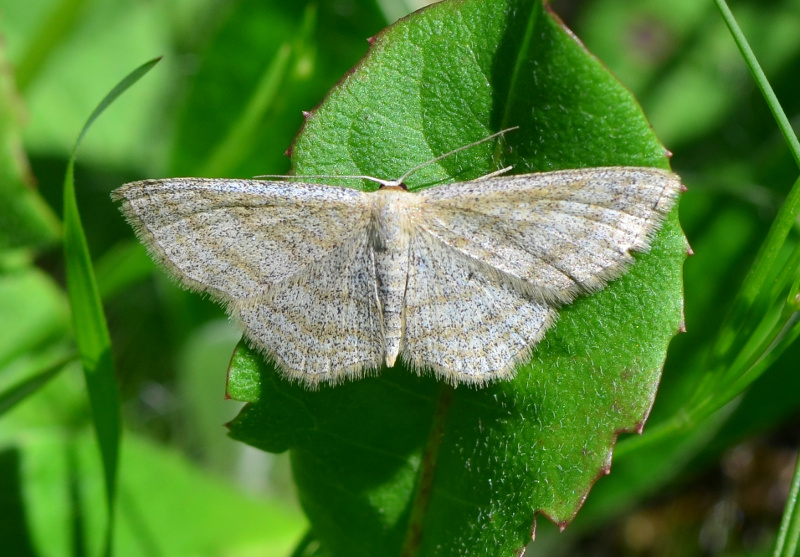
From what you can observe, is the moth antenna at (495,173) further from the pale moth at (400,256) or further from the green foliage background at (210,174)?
the green foliage background at (210,174)

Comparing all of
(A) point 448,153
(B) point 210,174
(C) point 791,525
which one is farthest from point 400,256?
(C) point 791,525

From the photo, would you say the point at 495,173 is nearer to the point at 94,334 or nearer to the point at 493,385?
the point at 493,385

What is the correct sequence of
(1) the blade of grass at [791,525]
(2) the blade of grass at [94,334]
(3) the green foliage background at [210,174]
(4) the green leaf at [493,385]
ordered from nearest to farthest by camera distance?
1. (4) the green leaf at [493,385]
2. (1) the blade of grass at [791,525]
3. (2) the blade of grass at [94,334]
4. (3) the green foliage background at [210,174]

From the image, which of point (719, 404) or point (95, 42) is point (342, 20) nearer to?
point (95, 42)

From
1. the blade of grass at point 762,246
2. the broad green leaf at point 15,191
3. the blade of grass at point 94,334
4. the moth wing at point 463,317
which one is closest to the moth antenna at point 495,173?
the moth wing at point 463,317

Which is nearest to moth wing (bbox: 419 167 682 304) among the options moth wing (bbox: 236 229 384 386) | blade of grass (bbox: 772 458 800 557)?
moth wing (bbox: 236 229 384 386)
